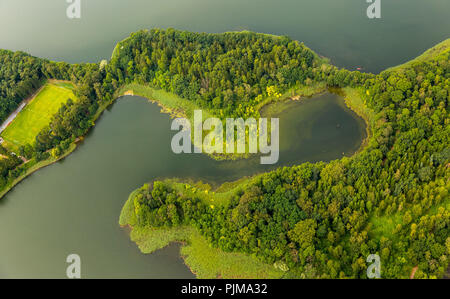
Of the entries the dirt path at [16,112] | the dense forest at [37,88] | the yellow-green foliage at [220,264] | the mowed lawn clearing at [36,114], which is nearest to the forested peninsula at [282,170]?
the yellow-green foliage at [220,264]

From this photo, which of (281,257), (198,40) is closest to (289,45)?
(198,40)

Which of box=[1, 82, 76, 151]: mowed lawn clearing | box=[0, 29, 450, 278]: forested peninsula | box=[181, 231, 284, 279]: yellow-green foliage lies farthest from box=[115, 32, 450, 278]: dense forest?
box=[1, 82, 76, 151]: mowed lawn clearing

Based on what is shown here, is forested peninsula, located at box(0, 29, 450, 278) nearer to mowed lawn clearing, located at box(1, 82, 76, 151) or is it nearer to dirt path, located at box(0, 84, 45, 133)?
dirt path, located at box(0, 84, 45, 133)

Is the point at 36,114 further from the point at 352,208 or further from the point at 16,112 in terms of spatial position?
the point at 352,208

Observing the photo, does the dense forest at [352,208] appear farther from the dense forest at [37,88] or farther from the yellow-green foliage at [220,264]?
the dense forest at [37,88]

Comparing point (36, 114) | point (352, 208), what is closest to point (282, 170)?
point (352, 208)

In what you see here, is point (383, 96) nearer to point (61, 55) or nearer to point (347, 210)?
point (347, 210)

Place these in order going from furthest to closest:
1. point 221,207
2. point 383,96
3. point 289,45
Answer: point 289,45 < point 383,96 < point 221,207
